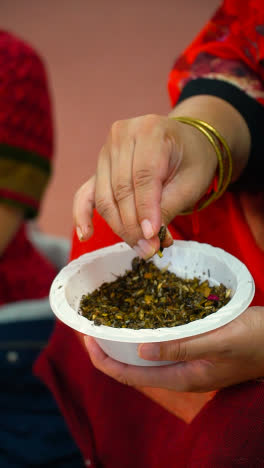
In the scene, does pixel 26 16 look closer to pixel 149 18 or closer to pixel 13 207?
pixel 149 18

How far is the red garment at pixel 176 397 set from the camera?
0.53 m

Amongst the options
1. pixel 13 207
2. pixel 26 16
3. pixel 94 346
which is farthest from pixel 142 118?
pixel 26 16

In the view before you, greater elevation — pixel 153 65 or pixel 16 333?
pixel 153 65

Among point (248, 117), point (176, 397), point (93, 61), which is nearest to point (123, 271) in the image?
point (176, 397)

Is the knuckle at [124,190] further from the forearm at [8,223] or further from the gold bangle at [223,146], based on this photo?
the forearm at [8,223]

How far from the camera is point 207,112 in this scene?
66 centimetres

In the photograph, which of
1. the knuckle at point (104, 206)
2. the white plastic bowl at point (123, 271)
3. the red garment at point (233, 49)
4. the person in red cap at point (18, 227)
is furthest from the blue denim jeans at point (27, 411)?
the red garment at point (233, 49)

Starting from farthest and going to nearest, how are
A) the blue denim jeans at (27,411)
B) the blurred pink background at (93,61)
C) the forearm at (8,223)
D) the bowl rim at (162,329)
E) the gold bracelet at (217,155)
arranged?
1. the blurred pink background at (93,61)
2. the forearm at (8,223)
3. the blue denim jeans at (27,411)
4. the gold bracelet at (217,155)
5. the bowl rim at (162,329)

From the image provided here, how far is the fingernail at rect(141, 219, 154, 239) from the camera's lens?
1.67 feet

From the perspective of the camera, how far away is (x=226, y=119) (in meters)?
0.66

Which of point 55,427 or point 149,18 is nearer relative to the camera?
point 55,427

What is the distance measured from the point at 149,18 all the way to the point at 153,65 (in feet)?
0.62

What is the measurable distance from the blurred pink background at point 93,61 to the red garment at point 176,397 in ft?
3.68

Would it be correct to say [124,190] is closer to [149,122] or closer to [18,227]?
[149,122]
